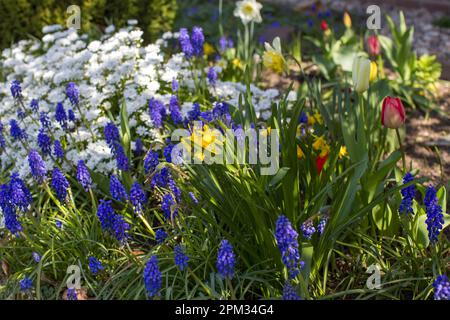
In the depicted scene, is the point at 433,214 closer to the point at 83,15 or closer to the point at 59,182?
the point at 59,182

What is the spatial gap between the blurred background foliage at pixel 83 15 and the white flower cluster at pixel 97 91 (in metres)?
0.79

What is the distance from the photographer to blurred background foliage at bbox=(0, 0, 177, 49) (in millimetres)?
4789

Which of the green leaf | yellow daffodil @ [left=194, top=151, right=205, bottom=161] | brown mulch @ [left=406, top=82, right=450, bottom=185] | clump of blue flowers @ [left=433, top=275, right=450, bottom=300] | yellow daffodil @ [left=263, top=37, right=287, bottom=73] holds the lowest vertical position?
brown mulch @ [left=406, top=82, right=450, bottom=185]

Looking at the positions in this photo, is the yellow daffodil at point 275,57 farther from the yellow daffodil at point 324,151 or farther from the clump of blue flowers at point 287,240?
the clump of blue flowers at point 287,240

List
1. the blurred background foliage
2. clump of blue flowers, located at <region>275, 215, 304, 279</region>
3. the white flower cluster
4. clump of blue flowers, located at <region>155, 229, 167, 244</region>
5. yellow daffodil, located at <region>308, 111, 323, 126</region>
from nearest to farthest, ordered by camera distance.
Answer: clump of blue flowers, located at <region>275, 215, 304, 279</region>, clump of blue flowers, located at <region>155, 229, 167, 244</region>, the white flower cluster, yellow daffodil, located at <region>308, 111, 323, 126</region>, the blurred background foliage

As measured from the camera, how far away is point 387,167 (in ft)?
8.80

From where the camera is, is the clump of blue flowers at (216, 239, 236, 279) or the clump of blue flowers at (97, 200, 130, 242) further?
the clump of blue flowers at (97, 200, 130, 242)

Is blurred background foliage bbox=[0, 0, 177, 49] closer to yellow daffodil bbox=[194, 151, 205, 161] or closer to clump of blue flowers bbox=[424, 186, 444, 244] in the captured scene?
yellow daffodil bbox=[194, 151, 205, 161]

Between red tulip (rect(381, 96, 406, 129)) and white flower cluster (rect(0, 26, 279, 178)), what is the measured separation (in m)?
1.10

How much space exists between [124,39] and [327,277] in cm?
195

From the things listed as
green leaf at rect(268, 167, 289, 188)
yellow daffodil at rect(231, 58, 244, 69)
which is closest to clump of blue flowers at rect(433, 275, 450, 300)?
green leaf at rect(268, 167, 289, 188)

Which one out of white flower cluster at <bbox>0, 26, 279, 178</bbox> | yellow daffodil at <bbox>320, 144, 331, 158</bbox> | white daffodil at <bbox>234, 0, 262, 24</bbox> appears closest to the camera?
yellow daffodil at <bbox>320, 144, 331, 158</bbox>

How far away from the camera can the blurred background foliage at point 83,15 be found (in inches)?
189
